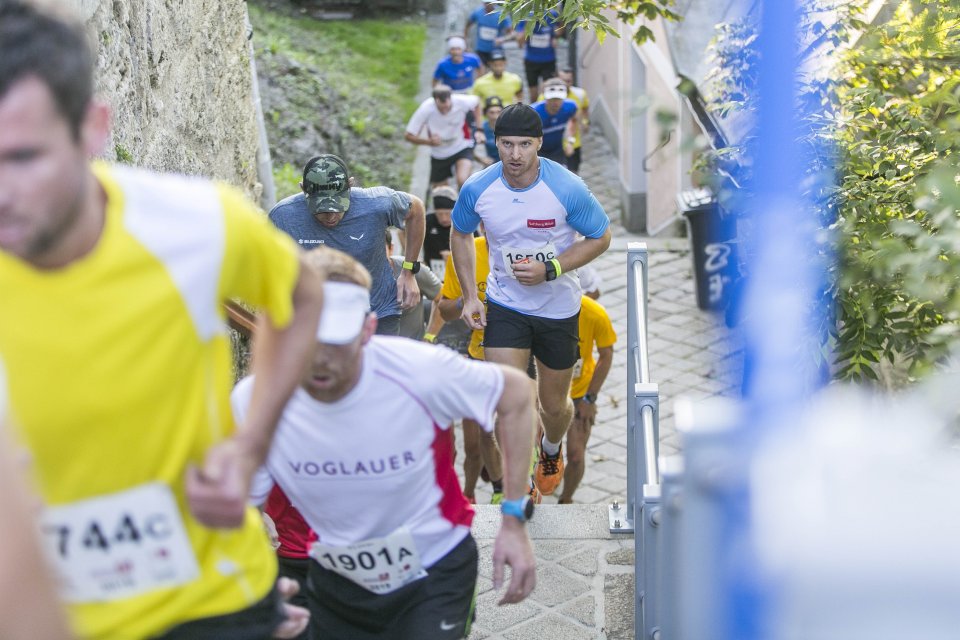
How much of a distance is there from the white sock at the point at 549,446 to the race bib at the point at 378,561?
351 cm

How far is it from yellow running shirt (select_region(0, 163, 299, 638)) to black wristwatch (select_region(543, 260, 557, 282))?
3.82 metres

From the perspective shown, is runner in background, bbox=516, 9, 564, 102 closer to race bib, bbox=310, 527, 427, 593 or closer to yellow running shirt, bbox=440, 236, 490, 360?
yellow running shirt, bbox=440, 236, 490, 360

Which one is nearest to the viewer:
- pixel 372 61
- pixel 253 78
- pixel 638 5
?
pixel 638 5

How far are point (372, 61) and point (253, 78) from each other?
9940 mm

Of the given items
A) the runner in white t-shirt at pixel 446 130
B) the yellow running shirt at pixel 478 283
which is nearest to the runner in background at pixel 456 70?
the runner in white t-shirt at pixel 446 130

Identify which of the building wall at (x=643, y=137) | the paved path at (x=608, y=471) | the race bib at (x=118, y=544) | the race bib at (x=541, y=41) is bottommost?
the paved path at (x=608, y=471)

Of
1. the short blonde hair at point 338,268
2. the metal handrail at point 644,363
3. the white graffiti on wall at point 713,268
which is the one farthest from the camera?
the white graffiti on wall at point 713,268

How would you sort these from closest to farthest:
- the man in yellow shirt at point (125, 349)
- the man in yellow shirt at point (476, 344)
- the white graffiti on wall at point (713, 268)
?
1. the man in yellow shirt at point (125, 349)
2. the man in yellow shirt at point (476, 344)
3. the white graffiti on wall at point (713, 268)

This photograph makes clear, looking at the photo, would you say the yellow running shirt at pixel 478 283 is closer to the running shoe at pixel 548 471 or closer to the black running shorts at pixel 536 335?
the black running shorts at pixel 536 335

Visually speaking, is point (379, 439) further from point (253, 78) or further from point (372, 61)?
point (372, 61)

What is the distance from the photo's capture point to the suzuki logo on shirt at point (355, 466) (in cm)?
340

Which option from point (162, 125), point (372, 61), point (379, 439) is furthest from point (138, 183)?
point (372, 61)

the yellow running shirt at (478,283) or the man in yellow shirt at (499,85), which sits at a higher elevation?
the man in yellow shirt at (499,85)

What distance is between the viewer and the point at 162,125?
6.81 m
